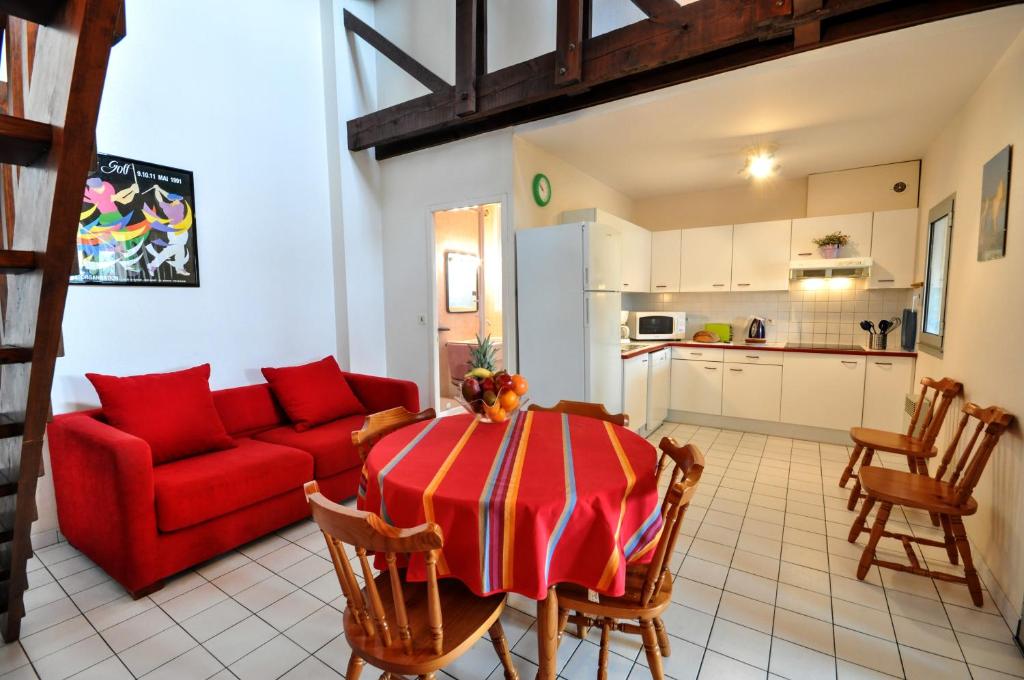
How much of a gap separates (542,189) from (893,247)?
10.0 ft

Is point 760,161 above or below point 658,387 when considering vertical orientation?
above

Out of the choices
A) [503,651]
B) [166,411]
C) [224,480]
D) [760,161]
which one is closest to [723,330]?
[760,161]

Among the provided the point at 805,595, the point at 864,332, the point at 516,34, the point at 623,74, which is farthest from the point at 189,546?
the point at 864,332

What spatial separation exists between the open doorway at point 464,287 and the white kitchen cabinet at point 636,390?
66.6 inches

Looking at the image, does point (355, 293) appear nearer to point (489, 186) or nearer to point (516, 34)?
point (489, 186)

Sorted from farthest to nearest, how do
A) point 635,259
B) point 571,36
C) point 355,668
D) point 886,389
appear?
point 635,259
point 886,389
point 571,36
point 355,668

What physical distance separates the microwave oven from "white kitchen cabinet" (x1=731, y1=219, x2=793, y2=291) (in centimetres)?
62

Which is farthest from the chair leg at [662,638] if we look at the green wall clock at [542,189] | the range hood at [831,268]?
the range hood at [831,268]

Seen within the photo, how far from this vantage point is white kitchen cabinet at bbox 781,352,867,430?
3.96m

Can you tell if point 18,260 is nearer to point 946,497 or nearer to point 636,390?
point 946,497

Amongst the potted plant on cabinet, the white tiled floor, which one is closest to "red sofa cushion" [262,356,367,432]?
the white tiled floor

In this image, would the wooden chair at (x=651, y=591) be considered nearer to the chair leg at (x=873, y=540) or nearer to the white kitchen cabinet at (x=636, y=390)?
the chair leg at (x=873, y=540)

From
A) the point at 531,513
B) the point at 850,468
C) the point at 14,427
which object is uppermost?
the point at 14,427

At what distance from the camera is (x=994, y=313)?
7.12ft
